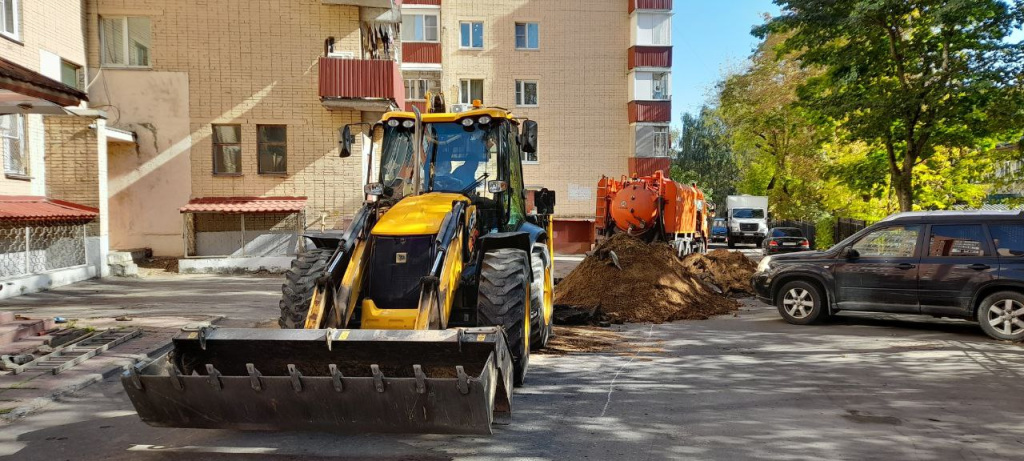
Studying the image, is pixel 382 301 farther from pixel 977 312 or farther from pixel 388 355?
pixel 977 312

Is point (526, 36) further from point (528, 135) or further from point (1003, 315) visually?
point (528, 135)

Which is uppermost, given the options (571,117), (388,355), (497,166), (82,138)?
(571,117)

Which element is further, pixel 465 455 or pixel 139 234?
pixel 139 234

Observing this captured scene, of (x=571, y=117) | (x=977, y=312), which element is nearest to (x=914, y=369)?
(x=977, y=312)

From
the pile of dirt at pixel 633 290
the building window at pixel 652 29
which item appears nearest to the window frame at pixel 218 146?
the pile of dirt at pixel 633 290

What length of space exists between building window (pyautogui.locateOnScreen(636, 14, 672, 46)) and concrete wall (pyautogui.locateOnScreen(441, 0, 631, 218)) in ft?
2.57

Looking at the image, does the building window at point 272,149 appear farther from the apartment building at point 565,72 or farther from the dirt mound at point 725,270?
the apartment building at point 565,72

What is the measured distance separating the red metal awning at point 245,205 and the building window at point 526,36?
17.6 meters

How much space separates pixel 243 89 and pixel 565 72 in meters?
18.2

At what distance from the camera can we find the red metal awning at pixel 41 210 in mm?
15562

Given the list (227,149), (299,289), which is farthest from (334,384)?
(227,149)

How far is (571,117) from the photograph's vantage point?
36.8 meters

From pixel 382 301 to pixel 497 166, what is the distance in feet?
7.58

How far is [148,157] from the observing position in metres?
21.7
